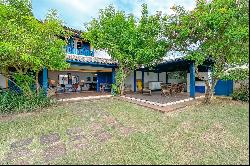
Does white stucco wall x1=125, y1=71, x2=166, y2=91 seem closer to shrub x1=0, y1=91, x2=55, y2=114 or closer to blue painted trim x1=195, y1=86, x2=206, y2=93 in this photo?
blue painted trim x1=195, y1=86, x2=206, y2=93

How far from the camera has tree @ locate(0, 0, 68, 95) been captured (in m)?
8.12

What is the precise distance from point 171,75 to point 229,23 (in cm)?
1422

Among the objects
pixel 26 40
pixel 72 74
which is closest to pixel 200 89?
pixel 72 74

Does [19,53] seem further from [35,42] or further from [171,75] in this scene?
[171,75]

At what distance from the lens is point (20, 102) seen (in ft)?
33.2

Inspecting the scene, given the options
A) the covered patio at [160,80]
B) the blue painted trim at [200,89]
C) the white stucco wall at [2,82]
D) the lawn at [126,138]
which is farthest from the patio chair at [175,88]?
the white stucco wall at [2,82]

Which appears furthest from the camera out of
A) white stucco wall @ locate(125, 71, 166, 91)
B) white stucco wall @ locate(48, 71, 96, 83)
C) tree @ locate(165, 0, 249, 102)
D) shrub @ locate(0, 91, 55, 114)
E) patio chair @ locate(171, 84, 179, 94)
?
white stucco wall @ locate(125, 71, 166, 91)

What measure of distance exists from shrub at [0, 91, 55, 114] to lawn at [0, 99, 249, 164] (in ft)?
2.89

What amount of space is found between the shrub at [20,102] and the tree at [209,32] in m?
8.73

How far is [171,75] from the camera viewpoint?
2323cm

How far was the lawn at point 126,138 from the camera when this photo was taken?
503 centimetres

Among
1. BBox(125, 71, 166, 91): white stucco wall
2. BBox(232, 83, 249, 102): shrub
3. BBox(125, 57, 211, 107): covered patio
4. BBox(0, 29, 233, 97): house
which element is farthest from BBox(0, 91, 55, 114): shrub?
BBox(125, 71, 166, 91): white stucco wall

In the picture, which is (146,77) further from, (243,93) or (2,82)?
(243,93)

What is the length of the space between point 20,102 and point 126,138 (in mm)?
6863
